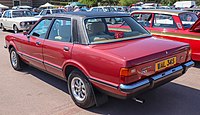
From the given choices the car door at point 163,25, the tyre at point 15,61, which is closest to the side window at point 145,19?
the car door at point 163,25

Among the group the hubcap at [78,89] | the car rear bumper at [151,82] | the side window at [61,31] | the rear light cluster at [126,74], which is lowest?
the hubcap at [78,89]

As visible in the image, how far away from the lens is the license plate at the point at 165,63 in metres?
3.43

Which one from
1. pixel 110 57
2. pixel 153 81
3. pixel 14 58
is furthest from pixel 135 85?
pixel 14 58

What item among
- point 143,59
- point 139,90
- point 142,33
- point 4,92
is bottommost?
point 4,92

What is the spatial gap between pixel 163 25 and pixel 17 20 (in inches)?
413

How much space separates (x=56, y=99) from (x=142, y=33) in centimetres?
209

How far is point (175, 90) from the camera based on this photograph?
4566mm

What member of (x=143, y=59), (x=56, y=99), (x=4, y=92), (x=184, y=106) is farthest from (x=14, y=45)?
(x=184, y=106)

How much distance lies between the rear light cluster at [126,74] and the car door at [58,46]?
1165 millimetres

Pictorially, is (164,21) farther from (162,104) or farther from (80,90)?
(80,90)

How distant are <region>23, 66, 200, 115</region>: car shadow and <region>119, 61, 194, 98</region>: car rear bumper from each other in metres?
0.55

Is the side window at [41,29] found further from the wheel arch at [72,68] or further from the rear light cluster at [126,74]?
the rear light cluster at [126,74]

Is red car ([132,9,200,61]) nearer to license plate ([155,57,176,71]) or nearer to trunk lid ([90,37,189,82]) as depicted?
trunk lid ([90,37,189,82])

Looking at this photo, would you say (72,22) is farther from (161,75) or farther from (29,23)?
(29,23)
